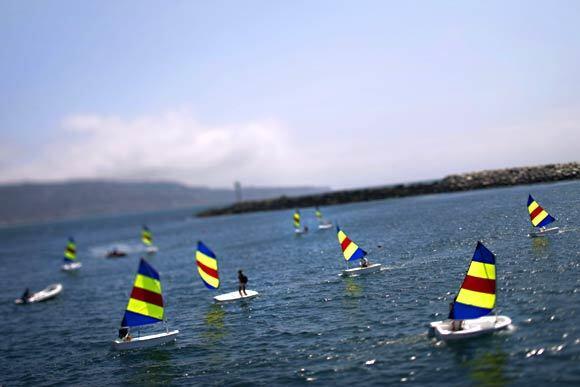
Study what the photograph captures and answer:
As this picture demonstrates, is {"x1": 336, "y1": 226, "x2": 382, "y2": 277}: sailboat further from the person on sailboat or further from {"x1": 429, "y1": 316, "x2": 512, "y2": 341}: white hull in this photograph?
{"x1": 429, "y1": 316, "x2": 512, "y2": 341}: white hull

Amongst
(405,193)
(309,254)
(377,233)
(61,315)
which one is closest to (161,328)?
(61,315)

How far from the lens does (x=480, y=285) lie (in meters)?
22.9

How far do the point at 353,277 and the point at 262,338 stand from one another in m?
12.9

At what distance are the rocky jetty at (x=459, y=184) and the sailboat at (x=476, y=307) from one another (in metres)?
85.2

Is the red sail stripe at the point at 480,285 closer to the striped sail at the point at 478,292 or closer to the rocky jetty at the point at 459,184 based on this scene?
the striped sail at the point at 478,292

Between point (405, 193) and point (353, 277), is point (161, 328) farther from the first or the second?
point (405, 193)

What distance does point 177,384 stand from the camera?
22.5m

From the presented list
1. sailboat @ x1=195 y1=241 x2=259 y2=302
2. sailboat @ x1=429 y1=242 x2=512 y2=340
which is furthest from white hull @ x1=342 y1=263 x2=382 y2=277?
sailboat @ x1=429 y1=242 x2=512 y2=340

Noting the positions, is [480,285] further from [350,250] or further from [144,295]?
[144,295]

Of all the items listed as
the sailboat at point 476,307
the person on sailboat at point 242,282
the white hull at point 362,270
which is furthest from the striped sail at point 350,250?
the sailboat at point 476,307

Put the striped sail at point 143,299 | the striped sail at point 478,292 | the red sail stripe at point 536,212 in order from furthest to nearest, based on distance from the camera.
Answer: the red sail stripe at point 536,212
the striped sail at point 143,299
the striped sail at point 478,292

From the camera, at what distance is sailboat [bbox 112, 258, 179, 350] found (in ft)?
92.0

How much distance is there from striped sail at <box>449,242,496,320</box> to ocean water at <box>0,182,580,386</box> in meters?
1.38

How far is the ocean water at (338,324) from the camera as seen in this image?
20.1m
